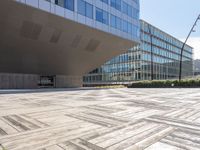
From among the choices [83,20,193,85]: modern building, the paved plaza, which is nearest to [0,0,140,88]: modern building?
the paved plaza

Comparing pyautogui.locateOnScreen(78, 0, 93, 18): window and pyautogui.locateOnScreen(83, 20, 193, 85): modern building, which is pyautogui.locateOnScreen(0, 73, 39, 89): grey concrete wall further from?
pyautogui.locateOnScreen(83, 20, 193, 85): modern building

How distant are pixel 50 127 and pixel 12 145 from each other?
1434 mm

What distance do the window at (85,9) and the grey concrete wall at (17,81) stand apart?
1374 cm

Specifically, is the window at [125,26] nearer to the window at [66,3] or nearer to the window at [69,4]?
the window at [69,4]

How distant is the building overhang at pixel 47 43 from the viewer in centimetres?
2288

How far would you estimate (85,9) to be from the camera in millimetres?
28938

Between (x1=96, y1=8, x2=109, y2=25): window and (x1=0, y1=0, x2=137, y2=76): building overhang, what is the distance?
1940 mm

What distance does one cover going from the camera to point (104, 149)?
375 cm

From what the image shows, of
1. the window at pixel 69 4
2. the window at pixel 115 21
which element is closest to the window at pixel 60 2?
the window at pixel 69 4

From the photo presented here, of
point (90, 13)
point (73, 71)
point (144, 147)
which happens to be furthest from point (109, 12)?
point (144, 147)

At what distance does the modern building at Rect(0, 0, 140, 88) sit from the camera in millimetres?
23359

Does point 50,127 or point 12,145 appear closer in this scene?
point 12,145

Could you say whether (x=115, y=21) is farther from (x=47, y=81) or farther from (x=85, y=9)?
(x=47, y=81)

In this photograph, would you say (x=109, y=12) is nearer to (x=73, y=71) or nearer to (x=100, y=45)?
(x=100, y=45)
